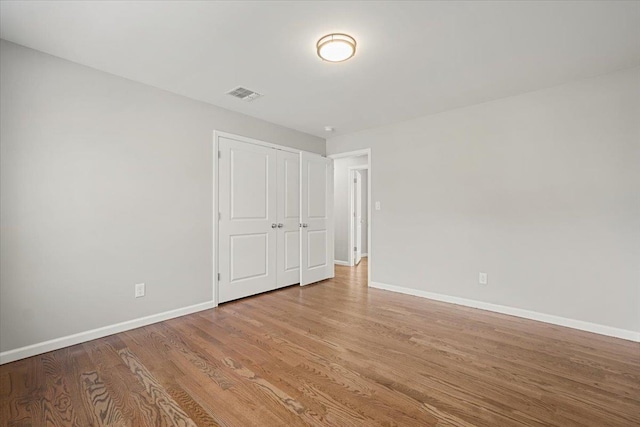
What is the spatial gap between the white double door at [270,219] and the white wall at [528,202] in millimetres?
1153

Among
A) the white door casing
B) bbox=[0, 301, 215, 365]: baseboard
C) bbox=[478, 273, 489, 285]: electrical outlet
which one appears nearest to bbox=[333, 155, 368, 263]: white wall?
the white door casing

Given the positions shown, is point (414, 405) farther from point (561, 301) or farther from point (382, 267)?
point (382, 267)

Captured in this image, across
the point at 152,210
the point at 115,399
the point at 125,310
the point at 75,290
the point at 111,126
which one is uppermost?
the point at 111,126

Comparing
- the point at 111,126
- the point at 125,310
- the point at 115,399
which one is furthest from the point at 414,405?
the point at 111,126

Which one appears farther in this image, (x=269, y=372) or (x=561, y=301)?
(x=561, y=301)

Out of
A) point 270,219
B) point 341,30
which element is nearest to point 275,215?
point 270,219

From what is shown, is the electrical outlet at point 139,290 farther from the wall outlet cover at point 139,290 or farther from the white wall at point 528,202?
the white wall at point 528,202

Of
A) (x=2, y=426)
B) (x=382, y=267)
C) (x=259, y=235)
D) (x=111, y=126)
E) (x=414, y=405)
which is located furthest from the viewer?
(x=382, y=267)

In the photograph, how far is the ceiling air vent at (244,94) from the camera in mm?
3054

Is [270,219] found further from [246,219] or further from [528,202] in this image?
[528,202]

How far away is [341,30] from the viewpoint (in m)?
2.06

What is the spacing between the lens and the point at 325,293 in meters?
4.07

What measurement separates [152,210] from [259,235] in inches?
54.8

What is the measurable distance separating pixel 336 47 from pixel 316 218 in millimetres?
2970
